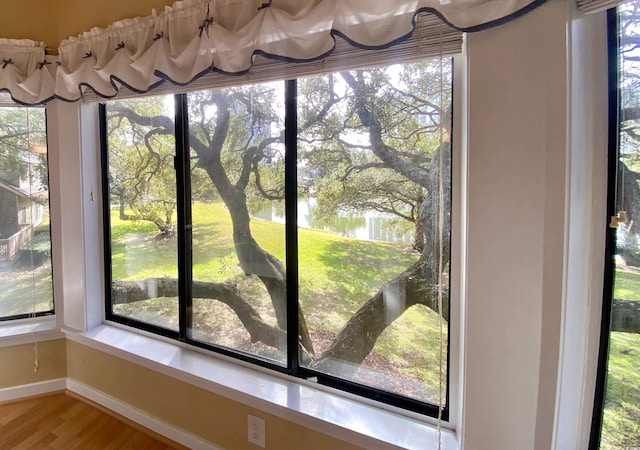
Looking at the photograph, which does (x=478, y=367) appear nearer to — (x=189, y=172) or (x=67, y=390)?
(x=189, y=172)

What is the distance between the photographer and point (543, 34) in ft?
2.54

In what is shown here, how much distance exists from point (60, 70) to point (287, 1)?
137cm

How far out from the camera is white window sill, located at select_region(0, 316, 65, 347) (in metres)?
1.82

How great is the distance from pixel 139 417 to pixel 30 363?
0.85m

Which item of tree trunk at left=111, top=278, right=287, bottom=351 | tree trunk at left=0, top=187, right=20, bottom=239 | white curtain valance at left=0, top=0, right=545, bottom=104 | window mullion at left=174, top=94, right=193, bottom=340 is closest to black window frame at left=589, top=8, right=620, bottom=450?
white curtain valance at left=0, top=0, right=545, bottom=104

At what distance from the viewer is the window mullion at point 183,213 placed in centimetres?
157

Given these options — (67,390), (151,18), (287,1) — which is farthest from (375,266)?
(67,390)

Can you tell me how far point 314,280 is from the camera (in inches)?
52.8

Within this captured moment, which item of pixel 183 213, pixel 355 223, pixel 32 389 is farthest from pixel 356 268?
pixel 32 389

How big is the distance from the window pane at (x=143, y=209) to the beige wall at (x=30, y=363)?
0.46 metres

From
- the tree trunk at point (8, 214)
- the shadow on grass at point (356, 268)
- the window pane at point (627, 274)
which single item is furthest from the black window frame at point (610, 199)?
the tree trunk at point (8, 214)

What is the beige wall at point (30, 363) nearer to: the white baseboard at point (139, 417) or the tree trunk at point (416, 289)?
the white baseboard at point (139, 417)

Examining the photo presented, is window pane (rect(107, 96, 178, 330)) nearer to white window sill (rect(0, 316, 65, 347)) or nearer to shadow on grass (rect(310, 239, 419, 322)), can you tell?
white window sill (rect(0, 316, 65, 347))

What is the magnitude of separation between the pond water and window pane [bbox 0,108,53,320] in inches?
61.5
